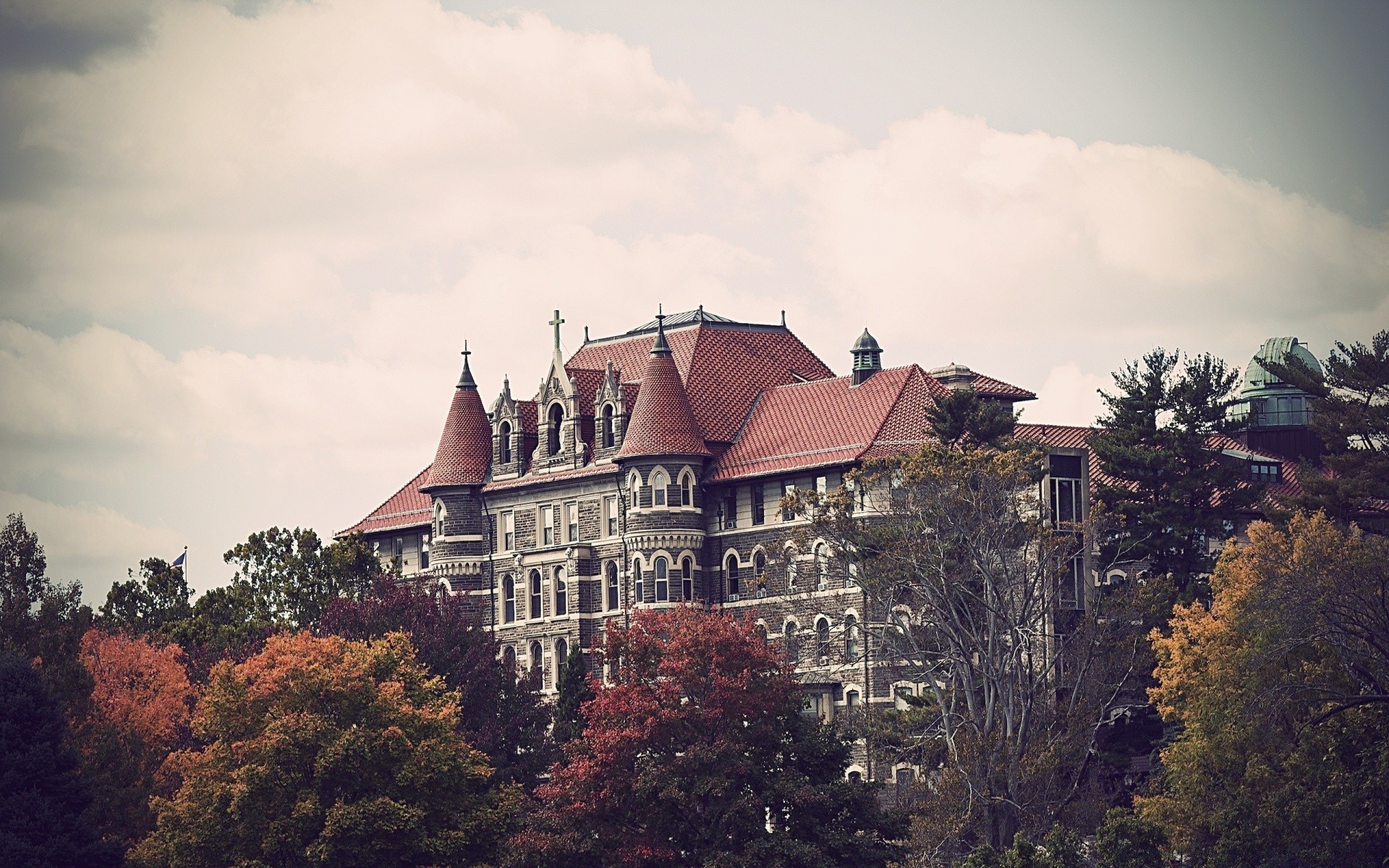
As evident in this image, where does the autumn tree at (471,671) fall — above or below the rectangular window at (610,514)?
below

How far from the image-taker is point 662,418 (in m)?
109

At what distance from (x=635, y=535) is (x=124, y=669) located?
75.9 feet

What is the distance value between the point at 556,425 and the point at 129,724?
31080 millimetres

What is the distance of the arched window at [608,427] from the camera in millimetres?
112125

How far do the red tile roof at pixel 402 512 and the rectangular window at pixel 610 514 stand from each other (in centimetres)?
1174

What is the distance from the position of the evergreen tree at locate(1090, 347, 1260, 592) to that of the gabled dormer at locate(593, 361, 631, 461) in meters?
21.9

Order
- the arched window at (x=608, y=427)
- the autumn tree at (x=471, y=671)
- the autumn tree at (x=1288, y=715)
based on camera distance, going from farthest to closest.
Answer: the arched window at (x=608, y=427), the autumn tree at (x=471, y=671), the autumn tree at (x=1288, y=715)

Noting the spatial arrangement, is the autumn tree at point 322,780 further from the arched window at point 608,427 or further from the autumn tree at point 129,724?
the arched window at point 608,427

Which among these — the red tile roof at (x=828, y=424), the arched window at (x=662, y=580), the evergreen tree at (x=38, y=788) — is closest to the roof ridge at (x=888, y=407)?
the red tile roof at (x=828, y=424)

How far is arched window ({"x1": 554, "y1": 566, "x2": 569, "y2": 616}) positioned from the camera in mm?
112312

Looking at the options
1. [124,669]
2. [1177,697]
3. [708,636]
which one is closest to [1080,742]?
[1177,697]

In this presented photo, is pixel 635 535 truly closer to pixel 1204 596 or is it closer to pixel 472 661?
pixel 472 661

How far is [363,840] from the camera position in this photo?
7456 centimetres

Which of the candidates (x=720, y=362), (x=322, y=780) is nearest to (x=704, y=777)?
(x=322, y=780)
